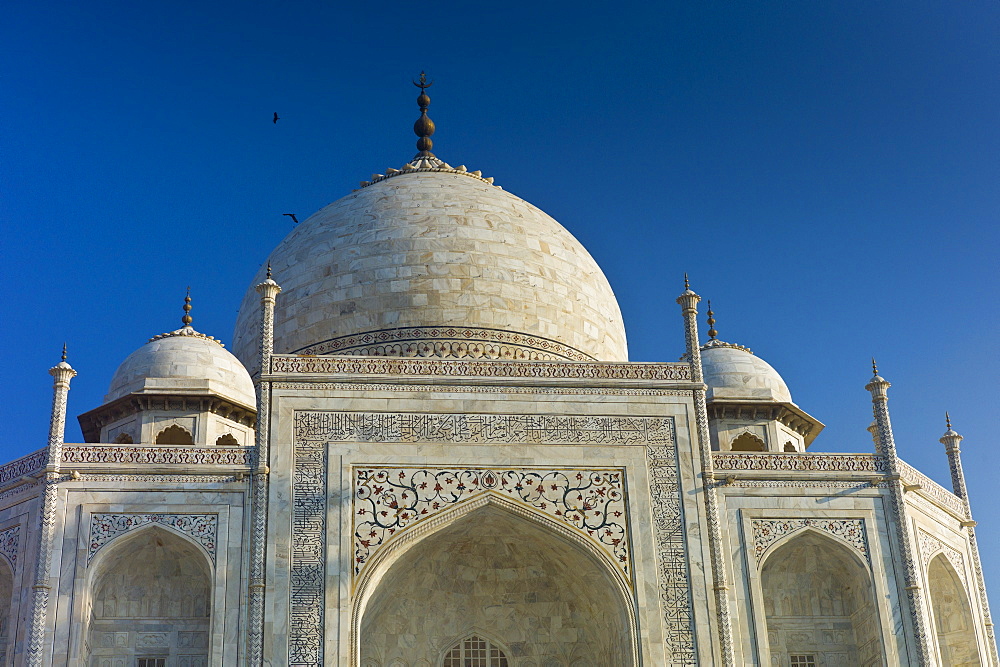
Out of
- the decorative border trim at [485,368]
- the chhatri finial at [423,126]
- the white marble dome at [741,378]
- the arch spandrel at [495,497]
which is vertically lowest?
the arch spandrel at [495,497]

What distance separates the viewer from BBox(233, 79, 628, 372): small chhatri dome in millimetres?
18453

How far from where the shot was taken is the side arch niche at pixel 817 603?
16.2 m

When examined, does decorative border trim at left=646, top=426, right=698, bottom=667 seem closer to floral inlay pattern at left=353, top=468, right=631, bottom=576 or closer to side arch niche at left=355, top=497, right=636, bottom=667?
floral inlay pattern at left=353, top=468, right=631, bottom=576

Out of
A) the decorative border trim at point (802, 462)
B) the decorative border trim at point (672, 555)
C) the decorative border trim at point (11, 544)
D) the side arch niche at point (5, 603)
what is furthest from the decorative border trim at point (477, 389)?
the side arch niche at point (5, 603)

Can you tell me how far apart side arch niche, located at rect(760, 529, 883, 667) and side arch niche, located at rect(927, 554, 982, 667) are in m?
1.21

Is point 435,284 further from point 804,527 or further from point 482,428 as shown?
point 804,527

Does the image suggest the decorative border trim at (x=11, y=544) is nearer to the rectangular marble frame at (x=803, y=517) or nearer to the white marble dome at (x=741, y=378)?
the rectangular marble frame at (x=803, y=517)

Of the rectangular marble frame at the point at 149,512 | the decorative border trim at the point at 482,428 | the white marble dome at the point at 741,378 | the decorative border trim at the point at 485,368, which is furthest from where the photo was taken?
the white marble dome at the point at 741,378

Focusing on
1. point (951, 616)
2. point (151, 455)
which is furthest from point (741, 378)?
point (151, 455)

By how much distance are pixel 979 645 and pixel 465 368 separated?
6556 mm

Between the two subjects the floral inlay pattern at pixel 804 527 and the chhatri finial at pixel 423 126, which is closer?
the floral inlay pattern at pixel 804 527

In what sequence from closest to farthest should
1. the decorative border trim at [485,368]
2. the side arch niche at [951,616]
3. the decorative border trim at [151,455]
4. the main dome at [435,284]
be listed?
the decorative border trim at [151,455], the decorative border trim at [485,368], the side arch niche at [951,616], the main dome at [435,284]

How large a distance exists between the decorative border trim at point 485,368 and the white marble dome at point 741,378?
119 inches

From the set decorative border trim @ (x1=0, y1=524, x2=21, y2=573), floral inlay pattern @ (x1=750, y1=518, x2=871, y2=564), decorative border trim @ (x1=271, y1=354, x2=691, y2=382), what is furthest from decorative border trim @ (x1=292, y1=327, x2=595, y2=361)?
decorative border trim @ (x1=0, y1=524, x2=21, y2=573)
